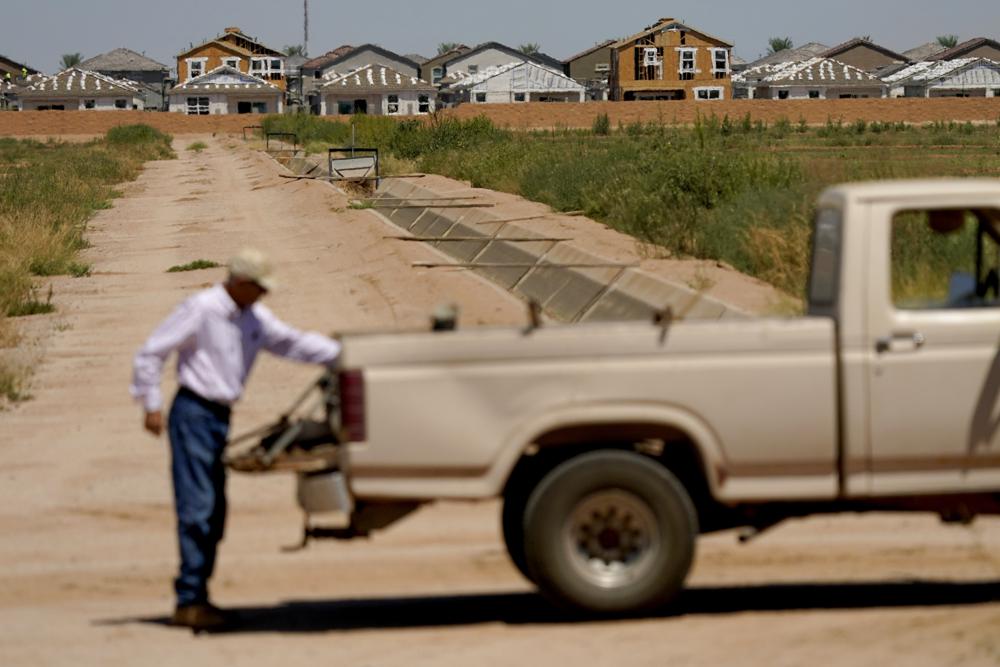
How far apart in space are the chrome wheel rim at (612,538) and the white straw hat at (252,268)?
1.80m

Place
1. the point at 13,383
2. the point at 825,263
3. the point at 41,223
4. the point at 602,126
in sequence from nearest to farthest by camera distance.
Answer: the point at 825,263 → the point at 13,383 → the point at 41,223 → the point at 602,126

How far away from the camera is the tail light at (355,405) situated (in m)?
8.05

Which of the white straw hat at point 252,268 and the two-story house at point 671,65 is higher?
the two-story house at point 671,65

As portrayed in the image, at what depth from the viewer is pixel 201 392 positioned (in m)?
8.52

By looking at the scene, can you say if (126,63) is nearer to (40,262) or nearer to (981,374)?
(40,262)

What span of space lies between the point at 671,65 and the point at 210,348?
410 feet

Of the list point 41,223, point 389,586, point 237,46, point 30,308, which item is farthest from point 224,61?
point 389,586

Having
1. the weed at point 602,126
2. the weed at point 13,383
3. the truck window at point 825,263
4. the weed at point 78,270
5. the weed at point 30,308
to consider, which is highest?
the weed at point 602,126

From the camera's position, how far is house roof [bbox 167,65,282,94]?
442 ft

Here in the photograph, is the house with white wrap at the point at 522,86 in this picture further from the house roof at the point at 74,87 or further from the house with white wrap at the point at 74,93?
the house roof at the point at 74,87

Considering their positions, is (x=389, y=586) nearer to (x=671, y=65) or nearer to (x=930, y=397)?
(x=930, y=397)

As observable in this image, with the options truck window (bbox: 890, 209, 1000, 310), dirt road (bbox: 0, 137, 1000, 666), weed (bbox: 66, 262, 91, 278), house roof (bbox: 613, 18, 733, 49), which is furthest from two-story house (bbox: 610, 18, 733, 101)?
dirt road (bbox: 0, 137, 1000, 666)

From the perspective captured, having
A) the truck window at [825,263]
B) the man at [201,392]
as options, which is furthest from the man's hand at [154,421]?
the truck window at [825,263]

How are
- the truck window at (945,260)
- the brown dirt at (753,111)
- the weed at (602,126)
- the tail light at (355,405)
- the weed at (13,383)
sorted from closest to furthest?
the tail light at (355,405), the truck window at (945,260), the weed at (13,383), the weed at (602,126), the brown dirt at (753,111)
